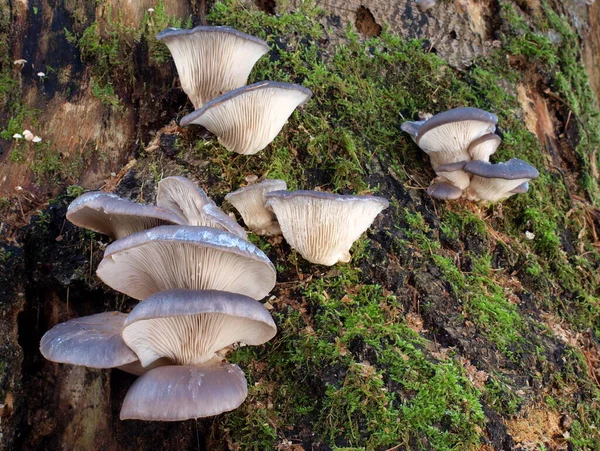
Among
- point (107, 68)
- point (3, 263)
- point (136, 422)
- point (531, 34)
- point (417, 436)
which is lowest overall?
point (136, 422)

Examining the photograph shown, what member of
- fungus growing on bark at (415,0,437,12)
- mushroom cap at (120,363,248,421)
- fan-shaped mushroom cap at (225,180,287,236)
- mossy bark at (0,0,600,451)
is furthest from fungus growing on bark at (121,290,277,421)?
fungus growing on bark at (415,0,437,12)

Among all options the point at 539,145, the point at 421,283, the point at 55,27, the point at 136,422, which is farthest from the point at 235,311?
the point at 539,145

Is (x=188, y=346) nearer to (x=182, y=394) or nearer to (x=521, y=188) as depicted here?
(x=182, y=394)

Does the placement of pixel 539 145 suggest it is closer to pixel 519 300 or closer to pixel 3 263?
pixel 519 300

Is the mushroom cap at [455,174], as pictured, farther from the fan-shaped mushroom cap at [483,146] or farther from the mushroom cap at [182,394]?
the mushroom cap at [182,394]

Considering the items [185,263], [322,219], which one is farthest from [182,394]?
[322,219]

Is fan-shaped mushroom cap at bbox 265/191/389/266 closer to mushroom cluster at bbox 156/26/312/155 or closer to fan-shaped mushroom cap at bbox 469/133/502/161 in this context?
mushroom cluster at bbox 156/26/312/155
